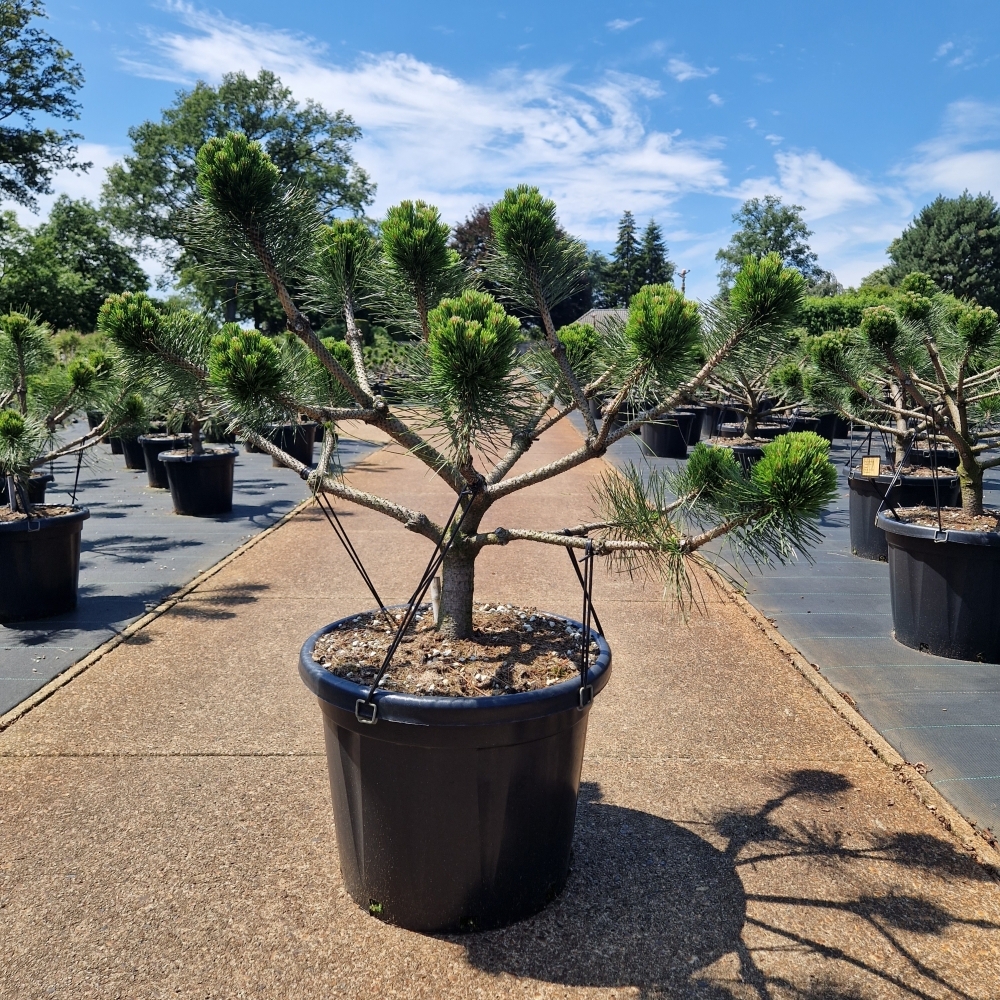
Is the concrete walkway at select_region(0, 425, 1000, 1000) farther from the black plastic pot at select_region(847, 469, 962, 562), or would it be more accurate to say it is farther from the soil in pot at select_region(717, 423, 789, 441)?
the soil in pot at select_region(717, 423, 789, 441)

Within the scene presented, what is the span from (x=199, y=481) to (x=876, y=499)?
249 inches

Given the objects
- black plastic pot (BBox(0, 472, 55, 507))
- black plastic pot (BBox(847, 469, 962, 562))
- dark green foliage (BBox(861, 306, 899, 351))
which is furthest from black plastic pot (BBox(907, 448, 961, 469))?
black plastic pot (BBox(0, 472, 55, 507))

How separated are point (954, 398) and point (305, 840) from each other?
4.04 m

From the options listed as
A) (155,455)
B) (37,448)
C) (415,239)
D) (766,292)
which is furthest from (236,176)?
(155,455)

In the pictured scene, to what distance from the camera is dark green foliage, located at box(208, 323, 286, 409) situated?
179 centimetres

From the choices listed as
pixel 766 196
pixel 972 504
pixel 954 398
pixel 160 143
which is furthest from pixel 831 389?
pixel 766 196

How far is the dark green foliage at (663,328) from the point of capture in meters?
1.83

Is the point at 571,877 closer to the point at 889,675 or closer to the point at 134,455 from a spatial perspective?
the point at 889,675

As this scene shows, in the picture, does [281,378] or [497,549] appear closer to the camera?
[281,378]

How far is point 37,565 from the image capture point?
470cm

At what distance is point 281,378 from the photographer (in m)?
1.92

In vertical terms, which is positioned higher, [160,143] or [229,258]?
[160,143]

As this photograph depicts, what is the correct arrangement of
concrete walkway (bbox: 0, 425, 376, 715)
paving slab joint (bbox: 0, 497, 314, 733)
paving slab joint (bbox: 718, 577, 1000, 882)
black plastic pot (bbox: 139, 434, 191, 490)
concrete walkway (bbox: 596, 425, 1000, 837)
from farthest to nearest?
black plastic pot (bbox: 139, 434, 191, 490) → concrete walkway (bbox: 0, 425, 376, 715) → paving slab joint (bbox: 0, 497, 314, 733) → concrete walkway (bbox: 596, 425, 1000, 837) → paving slab joint (bbox: 718, 577, 1000, 882)

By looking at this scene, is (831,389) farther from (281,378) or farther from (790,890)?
(281,378)
